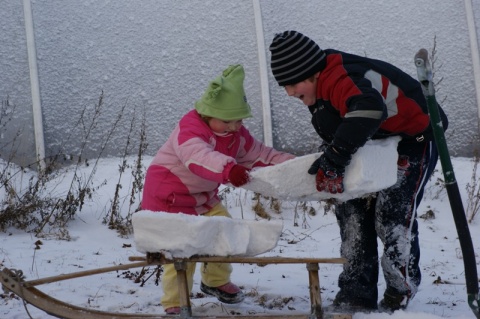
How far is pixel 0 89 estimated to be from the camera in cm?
708

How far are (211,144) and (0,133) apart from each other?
13.2 ft

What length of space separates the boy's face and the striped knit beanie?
3cm

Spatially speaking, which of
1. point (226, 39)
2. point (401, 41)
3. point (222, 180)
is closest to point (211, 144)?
point (222, 180)

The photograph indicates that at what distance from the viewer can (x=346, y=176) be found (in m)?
3.16

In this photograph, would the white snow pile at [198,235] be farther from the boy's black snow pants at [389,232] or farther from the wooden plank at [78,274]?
the boy's black snow pants at [389,232]

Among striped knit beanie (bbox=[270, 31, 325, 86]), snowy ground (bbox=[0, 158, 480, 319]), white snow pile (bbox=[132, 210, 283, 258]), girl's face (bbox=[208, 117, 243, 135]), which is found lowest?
snowy ground (bbox=[0, 158, 480, 319])

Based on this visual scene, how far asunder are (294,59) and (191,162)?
27.2 inches

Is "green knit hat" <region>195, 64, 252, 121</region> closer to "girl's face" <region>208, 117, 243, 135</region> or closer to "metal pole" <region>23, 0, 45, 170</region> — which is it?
"girl's face" <region>208, 117, 243, 135</region>

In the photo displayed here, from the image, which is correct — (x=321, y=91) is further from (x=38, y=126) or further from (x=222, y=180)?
(x=38, y=126)

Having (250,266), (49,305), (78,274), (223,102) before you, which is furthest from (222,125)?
(250,266)

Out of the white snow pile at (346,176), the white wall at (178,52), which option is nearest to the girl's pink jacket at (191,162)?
the white snow pile at (346,176)

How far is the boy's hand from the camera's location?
10.2ft

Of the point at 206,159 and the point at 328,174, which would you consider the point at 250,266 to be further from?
the point at 328,174

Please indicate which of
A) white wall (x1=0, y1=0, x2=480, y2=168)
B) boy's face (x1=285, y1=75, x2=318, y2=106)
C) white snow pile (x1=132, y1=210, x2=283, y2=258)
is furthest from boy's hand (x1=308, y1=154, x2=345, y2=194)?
white wall (x1=0, y1=0, x2=480, y2=168)
